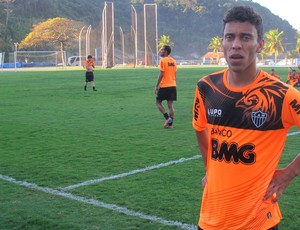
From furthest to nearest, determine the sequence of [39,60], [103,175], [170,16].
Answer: [170,16] < [39,60] < [103,175]

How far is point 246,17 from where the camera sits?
8.57 feet

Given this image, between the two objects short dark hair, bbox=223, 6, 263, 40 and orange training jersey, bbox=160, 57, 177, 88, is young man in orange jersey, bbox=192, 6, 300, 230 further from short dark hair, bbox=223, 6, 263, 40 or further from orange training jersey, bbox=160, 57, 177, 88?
orange training jersey, bbox=160, 57, 177, 88

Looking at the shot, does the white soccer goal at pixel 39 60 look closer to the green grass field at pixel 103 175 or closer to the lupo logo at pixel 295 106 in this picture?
the green grass field at pixel 103 175

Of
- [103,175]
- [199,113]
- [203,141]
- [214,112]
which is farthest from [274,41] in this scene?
[214,112]

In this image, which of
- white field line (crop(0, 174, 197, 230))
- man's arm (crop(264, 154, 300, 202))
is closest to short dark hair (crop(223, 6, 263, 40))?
man's arm (crop(264, 154, 300, 202))

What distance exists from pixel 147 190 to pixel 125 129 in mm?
5222

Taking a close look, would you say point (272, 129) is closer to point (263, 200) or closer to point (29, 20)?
point (263, 200)

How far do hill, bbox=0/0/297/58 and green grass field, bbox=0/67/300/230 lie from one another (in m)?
94.4

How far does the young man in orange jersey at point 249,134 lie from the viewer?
2611mm

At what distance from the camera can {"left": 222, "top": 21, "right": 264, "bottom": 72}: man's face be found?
2.60 metres

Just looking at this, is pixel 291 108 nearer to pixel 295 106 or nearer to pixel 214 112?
pixel 295 106

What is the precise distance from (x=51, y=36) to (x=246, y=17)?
89.6 meters

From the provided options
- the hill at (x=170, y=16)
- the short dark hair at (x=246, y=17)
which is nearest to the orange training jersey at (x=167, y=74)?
the short dark hair at (x=246, y=17)

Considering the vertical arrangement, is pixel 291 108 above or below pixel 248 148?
above
